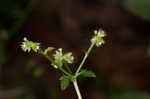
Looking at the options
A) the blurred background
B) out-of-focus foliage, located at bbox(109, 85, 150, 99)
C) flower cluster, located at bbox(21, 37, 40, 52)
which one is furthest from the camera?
the blurred background

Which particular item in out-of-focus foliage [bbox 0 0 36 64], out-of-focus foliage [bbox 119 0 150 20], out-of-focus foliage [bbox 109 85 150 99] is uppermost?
out-of-focus foliage [bbox 0 0 36 64]

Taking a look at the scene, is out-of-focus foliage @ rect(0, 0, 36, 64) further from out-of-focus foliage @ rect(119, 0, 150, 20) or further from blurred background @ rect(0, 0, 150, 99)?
out-of-focus foliage @ rect(119, 0, 150, 20)

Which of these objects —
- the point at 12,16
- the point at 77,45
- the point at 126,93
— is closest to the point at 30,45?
the point at 126,93

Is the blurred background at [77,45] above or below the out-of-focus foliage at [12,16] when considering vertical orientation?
below

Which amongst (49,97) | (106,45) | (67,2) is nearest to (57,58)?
(49,97)

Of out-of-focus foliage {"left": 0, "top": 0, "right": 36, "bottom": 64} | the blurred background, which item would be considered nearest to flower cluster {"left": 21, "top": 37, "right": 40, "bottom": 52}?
the blurred background

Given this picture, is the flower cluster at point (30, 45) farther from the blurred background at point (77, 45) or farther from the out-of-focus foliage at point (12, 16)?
the out-of-focus foliage at point (12, 16)

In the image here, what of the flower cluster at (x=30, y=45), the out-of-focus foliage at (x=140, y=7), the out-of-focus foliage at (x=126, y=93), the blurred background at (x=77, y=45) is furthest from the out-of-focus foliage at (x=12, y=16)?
the flower cluster at (x=30, y=45)

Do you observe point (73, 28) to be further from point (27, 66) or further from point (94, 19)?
point (27, 66)
